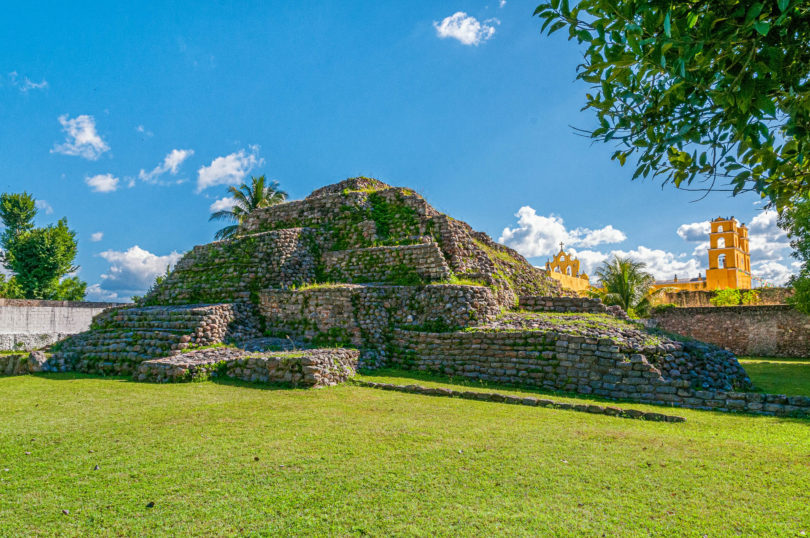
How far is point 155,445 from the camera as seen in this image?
4.91 meters

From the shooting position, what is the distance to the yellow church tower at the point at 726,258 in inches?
1165

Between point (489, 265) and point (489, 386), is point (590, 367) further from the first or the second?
point (489, 265)

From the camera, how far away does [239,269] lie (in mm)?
→ 14219

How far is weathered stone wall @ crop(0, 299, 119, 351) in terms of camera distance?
15.9m

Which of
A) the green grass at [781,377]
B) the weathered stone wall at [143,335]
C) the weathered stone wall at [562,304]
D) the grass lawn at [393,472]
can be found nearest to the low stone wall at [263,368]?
the weathered stone wall at [143,335]

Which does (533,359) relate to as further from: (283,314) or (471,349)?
(283,314)

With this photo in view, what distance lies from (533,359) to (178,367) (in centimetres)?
724

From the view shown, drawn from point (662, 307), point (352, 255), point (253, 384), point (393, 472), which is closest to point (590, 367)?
point (393, 472)

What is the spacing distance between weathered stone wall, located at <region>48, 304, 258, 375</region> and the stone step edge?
479cm

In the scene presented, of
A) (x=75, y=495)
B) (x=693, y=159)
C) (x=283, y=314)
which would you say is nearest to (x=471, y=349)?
(x=283, y=314)

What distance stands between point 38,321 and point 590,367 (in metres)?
20.6

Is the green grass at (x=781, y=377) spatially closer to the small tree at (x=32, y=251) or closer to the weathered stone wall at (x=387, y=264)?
the weathered stone wall at (x=387, y=264)

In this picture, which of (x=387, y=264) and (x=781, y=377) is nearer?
(x=781, y=377)

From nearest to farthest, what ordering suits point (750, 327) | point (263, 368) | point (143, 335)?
point (263, 368) → point (143, 335) → point (750, 327)
